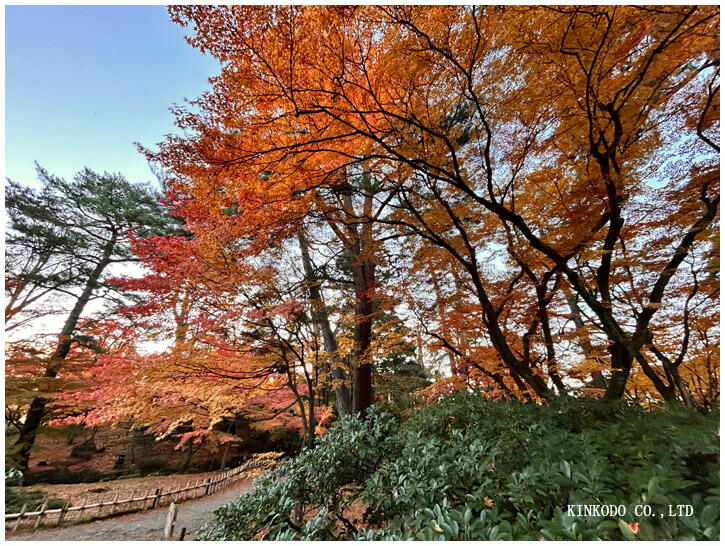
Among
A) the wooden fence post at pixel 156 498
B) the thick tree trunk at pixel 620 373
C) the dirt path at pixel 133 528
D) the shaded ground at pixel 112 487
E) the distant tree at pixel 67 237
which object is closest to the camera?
the thick tree trunk at pixel 620 373

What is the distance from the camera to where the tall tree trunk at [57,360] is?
4.22 metres

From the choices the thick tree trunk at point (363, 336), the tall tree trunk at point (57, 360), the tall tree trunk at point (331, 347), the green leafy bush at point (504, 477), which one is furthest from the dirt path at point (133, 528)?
the green leafy bush at point (504, 477)

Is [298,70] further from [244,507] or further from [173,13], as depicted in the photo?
[244,507]

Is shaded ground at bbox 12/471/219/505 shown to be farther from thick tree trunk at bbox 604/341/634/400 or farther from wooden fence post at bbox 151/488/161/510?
thick tree trunk at bbox 604/341/634/400

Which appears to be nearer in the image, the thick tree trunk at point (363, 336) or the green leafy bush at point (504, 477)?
the green leafy bush at point (504, 477)

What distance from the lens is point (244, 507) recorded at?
1.80 meters

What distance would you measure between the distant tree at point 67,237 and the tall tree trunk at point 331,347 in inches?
151

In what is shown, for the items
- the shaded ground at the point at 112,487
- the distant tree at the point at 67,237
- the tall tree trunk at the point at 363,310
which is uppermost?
the distant tree at the point at 67,237

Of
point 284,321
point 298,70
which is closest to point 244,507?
point 284,321

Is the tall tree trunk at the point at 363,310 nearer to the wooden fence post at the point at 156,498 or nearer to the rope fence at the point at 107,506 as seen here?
the rope fence at the point at 107,506

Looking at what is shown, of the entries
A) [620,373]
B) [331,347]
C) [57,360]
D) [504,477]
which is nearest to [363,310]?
[331,347]

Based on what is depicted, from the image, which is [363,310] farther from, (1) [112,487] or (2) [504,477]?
(1) [112,487]

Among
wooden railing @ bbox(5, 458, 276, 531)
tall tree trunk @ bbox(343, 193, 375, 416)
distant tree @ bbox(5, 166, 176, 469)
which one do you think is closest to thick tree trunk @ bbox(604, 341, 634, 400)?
tall tree trunk @ bbox(343, 193, 375, 416)

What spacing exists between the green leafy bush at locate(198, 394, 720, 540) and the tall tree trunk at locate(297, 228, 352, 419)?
177 centimetres
